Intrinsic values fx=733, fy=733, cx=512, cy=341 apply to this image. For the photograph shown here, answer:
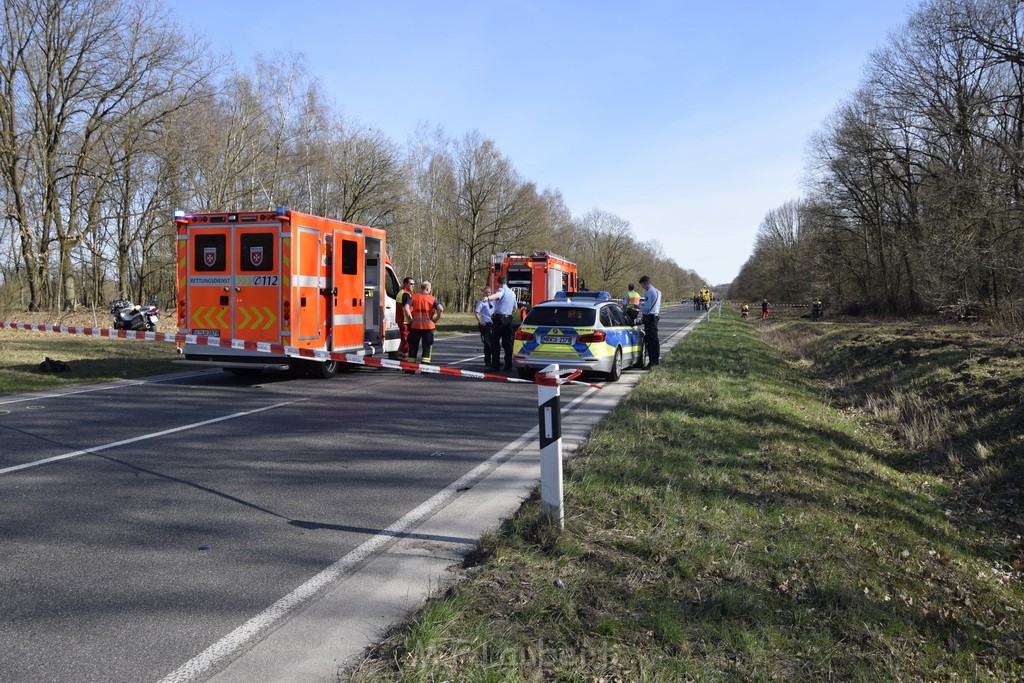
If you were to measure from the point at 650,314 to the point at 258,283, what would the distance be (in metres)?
7.85

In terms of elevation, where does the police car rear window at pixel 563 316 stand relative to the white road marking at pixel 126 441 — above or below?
above

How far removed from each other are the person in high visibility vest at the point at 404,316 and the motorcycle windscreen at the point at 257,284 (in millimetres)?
2852

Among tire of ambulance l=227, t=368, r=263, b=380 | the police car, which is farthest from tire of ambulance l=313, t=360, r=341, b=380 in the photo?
A: the police car

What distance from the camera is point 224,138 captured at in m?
34.1

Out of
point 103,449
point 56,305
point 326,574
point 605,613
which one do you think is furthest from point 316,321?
point 56,305

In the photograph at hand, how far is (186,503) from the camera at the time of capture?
553 cm

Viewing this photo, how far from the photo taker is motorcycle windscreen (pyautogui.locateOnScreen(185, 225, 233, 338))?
39.7 feet

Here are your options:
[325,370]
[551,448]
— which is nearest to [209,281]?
[325,370]

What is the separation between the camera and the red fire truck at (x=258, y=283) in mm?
11773

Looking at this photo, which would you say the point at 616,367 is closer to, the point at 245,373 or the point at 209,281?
the point at 245,373

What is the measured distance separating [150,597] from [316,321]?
8.87 m

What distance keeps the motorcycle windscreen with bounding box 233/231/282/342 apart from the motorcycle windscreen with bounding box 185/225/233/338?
0.19 metres

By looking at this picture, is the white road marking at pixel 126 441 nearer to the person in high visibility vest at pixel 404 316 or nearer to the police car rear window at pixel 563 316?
the person in high visibility vest at pixel 404 316

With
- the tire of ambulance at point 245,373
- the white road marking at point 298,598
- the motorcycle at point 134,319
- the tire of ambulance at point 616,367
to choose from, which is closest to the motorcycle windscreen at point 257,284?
the tire of ambulance at point 245,373
